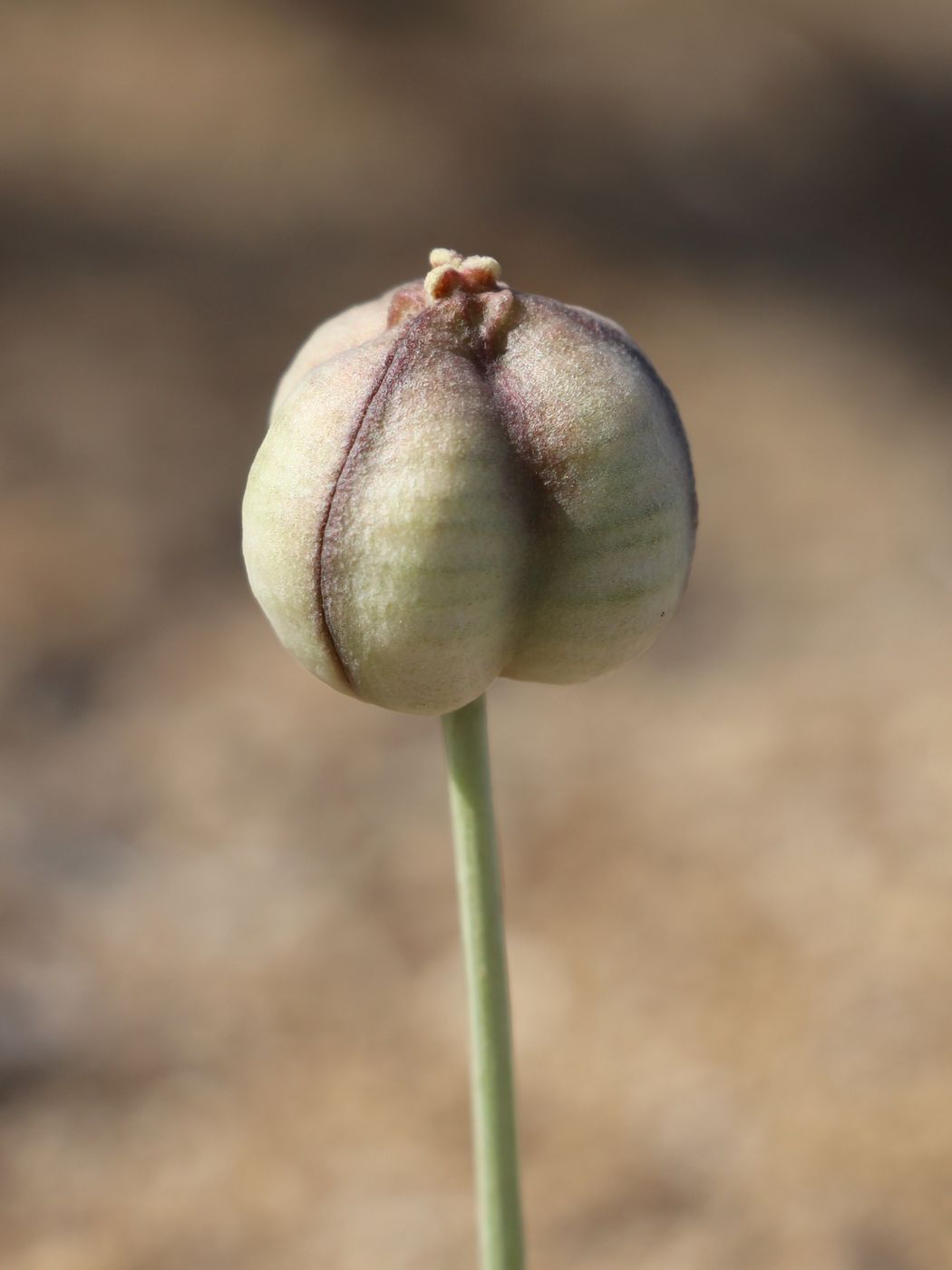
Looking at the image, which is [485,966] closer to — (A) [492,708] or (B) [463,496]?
(B) [463,496]

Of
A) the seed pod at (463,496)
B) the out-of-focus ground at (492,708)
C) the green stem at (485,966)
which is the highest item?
the out-of-focus ground at (492,708)

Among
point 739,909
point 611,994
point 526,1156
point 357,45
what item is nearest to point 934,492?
point 739,909

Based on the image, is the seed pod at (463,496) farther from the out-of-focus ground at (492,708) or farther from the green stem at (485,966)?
the out-of-focus ground at (492,708)

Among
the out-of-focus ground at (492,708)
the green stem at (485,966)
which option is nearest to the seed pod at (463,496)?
the green stem at (485,966)

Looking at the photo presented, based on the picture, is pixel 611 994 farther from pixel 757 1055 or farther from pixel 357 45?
pixel 357 45

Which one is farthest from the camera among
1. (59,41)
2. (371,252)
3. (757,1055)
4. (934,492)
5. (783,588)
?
(59,41)

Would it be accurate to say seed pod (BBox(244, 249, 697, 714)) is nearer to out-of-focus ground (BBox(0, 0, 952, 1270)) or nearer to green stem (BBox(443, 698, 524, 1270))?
green stem (BBox(443, 698, 524, 1270))

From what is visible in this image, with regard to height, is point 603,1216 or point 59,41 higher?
point 59,41
